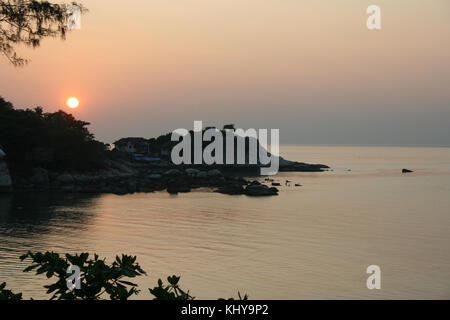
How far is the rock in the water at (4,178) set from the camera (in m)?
52.9

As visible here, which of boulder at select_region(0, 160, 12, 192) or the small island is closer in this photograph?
boulder at select_region(0, 160, 12, 192)

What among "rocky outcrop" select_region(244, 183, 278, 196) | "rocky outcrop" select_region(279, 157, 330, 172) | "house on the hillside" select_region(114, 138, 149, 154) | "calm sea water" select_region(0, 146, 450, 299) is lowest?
"calm sea water" select_region(0, 146, 450, 299)

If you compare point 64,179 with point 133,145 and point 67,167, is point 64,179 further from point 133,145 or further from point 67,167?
point 133,145

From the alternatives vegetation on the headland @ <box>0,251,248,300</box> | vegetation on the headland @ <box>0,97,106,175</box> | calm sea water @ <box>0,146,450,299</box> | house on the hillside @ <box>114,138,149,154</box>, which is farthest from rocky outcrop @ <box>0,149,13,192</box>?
house on the hillside @ <box>114,138,149,154</box>

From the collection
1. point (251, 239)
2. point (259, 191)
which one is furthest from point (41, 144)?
point (251, 239)

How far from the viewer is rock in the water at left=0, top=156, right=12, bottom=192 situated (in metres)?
52.9

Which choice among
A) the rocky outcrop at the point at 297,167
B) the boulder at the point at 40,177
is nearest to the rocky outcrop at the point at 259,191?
the boulder at the point at 40,177

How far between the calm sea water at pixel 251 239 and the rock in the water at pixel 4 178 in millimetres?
3681

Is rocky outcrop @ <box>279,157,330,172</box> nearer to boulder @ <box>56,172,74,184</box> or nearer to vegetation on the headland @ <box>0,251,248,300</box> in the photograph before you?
boulder @ <box>56,172,74,184</box>

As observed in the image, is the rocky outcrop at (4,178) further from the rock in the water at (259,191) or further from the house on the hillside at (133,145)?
the house on the hillside at (133,145)

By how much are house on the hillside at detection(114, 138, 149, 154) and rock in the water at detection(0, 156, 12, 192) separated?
59.0m

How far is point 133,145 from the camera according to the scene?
4525 inches

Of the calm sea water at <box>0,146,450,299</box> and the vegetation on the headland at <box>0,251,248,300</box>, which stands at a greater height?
the vegetation on the headland at <box>0,251,248,300</box>

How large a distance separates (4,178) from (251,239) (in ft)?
113
